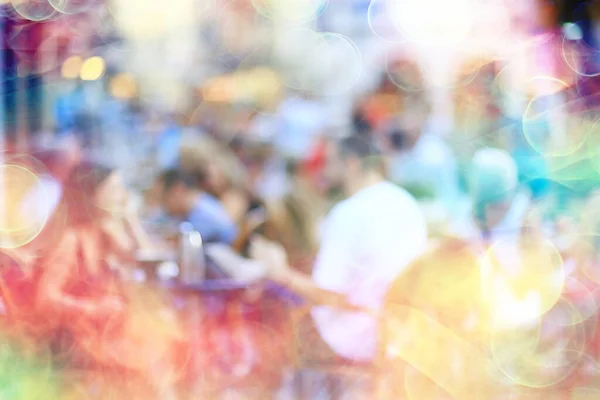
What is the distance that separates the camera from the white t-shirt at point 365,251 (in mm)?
1282

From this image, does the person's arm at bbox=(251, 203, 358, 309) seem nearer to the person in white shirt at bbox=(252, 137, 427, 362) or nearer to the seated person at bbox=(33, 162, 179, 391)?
the person in white shirt at bbox=(252, 137, 427, 362)

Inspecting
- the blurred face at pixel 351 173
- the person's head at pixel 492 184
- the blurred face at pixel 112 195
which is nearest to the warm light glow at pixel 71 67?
the blurred face at pixel 112 195

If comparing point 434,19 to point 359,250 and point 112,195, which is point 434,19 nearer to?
point 359,250

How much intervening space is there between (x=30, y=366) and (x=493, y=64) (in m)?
1.20

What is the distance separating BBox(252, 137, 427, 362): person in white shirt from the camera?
1279mm

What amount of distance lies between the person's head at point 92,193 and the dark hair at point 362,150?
1.59 feet

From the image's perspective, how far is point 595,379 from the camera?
1310 millimetres

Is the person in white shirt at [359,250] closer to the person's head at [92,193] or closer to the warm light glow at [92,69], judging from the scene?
the person's head at [92,193]

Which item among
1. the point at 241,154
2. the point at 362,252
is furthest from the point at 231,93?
the point at 362,252

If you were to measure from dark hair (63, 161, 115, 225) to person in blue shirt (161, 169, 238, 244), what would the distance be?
0.43 ft

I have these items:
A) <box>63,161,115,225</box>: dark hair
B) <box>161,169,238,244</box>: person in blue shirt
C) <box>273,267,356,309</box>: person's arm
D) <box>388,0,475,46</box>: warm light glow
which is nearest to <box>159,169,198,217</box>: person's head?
<box>161,169,238,244</box>: person in blue shirt

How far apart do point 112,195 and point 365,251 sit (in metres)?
0.56

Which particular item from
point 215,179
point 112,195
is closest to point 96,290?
point 112,195

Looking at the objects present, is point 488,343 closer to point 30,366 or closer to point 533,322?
point 533,322
